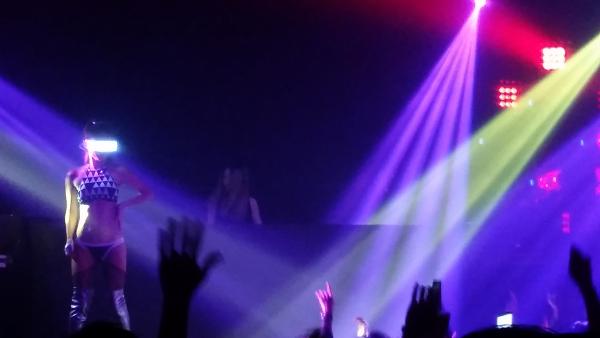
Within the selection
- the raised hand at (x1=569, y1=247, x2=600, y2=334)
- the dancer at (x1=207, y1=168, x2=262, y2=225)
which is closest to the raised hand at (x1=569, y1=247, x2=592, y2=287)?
the raised hand at (x1=569, y1=247, x2=600, y2=334)

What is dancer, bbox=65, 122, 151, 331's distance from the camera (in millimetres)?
6234

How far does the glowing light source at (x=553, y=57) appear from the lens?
12.2 meters

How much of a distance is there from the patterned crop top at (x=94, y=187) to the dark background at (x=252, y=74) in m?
3.74

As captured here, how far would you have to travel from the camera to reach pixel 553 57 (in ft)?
40.0

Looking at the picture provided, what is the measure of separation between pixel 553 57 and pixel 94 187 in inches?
327

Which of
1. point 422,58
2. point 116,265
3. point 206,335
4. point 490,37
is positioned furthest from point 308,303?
point 490,37

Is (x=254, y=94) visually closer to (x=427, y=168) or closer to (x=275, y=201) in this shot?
(x=275, y=201)

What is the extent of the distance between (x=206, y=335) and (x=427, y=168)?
601cm

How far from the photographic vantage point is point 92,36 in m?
9.97

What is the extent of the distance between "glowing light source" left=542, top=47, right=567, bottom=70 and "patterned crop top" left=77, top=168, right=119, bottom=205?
26.5 feet

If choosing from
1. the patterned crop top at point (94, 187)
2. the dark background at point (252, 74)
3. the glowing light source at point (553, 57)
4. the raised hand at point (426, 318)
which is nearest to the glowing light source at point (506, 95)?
Answer: the dark background at point (252, 74)

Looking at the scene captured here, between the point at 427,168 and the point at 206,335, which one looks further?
the point at 427,168

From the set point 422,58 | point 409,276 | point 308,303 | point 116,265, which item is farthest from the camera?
point 422,58

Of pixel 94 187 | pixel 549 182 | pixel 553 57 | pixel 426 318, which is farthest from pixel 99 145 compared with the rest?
pixel 553 57
